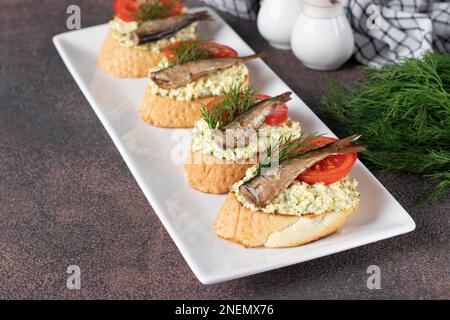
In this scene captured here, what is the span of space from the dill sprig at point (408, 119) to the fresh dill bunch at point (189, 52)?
2.34ft

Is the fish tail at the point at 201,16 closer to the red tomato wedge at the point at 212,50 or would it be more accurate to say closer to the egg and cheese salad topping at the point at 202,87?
the red tomato wedge at the point at 212,50

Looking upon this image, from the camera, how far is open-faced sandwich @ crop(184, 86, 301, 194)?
118 inches

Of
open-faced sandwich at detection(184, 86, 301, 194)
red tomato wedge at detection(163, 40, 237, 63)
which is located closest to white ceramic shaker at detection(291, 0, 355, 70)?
red tomato wedge at detection(163, 40, 237, 63)

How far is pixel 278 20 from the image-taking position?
13.4ft

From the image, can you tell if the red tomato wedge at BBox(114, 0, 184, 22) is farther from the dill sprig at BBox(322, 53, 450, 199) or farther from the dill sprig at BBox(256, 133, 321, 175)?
the dill sprig at BBox(256, 133, 321, 175)

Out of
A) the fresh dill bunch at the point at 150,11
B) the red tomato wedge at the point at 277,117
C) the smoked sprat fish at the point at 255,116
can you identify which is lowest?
the fresh dill bunch at the point at 150,11

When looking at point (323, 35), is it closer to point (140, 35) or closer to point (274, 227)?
point (140, 35)

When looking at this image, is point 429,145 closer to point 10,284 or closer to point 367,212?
point 367,212

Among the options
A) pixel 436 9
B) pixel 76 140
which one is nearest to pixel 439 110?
pixel 436 9

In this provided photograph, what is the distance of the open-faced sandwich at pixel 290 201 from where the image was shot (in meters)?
2.64

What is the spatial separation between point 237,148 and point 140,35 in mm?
1136

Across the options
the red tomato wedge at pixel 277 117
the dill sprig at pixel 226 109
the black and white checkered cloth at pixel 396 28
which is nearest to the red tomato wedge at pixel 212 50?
the dill sprig at pixel 226 109

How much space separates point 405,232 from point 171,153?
44.5 inches

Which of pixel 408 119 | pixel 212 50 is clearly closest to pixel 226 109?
pixel 212 50
